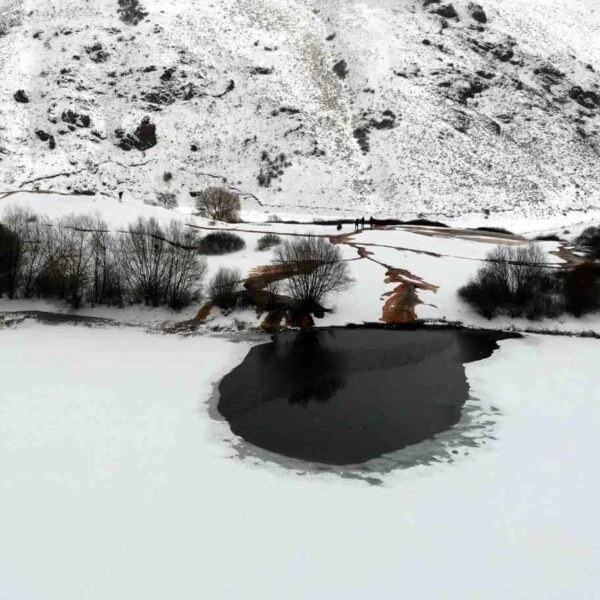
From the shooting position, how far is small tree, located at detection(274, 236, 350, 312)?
85.8ft

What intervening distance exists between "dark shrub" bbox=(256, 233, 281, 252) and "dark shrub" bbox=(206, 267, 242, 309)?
21.2 ft

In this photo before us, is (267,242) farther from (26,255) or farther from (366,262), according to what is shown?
(26,255)

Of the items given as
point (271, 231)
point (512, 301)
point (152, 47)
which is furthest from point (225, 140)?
point (512, 301)

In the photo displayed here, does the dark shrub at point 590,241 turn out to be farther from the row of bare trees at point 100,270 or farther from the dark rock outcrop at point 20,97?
the dark rock outcrop at point 20,97

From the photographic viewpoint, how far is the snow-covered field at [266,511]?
27.7 ft

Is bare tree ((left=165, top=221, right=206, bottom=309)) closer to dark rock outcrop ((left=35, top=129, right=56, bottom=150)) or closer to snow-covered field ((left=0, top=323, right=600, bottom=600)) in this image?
snow-covered field ((left=0, top=323, right=600, bottom=600))

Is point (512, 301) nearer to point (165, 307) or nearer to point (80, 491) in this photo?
point (165, 307)

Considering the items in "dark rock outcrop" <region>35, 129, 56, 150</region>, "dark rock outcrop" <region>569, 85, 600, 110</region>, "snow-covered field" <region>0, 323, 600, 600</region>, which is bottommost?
"snow-covered field" <region>0, 323, 600, 600</region>

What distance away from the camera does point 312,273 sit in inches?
1044

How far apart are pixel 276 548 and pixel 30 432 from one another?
28.9ft

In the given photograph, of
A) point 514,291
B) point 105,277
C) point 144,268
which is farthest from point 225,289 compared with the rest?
point 514,291

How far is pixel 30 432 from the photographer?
13609 millimetres

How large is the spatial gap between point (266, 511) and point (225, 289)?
58.9ft

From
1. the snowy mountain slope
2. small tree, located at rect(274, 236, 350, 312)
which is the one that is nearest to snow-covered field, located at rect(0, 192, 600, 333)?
small tree, located at rect(274, 236, 350, 312)
